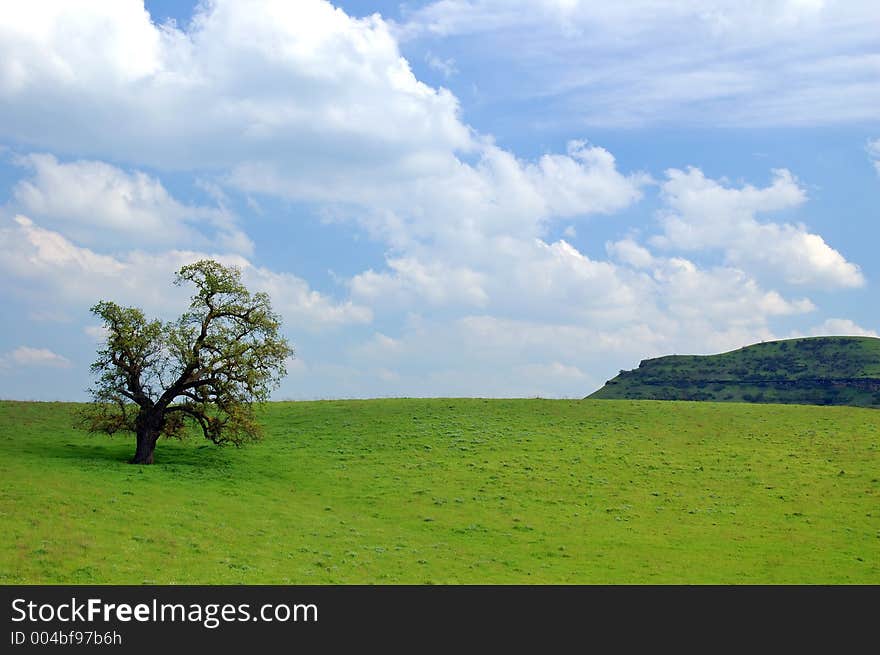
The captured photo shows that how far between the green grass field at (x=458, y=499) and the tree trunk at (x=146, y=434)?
6.09 feet

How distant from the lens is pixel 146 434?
4816 cm

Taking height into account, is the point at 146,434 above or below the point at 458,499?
above

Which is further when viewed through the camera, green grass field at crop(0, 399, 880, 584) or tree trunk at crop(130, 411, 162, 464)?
tree trunk at crop(130, 411, 162, 464)

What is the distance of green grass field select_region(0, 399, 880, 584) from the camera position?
30734 millimetres

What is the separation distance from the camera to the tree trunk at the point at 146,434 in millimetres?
47906

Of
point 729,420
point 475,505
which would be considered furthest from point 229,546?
point 729,420

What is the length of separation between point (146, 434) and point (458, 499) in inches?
809

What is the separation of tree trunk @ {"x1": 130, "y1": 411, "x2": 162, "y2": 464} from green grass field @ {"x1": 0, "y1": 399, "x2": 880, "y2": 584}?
1856mm

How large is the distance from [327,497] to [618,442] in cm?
2588

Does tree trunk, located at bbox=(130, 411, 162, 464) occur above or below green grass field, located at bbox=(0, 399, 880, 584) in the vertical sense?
above

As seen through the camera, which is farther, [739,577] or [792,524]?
[792,524]
